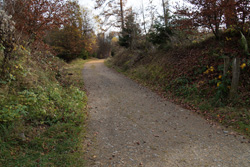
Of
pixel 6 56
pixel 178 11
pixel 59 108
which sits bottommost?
pixel 59 108

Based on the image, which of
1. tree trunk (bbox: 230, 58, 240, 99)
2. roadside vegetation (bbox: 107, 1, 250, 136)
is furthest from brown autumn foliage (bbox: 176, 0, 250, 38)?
tree trunk (bbox: 230, 58, 240, 99)

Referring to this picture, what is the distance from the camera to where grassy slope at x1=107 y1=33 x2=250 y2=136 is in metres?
6.07

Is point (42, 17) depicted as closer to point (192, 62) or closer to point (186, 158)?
point (192, 62)

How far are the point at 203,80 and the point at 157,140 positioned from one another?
16.4 feet

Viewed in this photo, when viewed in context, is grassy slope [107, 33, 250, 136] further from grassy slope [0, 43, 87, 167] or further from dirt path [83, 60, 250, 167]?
grassy slope [0, 43, 87, 167]

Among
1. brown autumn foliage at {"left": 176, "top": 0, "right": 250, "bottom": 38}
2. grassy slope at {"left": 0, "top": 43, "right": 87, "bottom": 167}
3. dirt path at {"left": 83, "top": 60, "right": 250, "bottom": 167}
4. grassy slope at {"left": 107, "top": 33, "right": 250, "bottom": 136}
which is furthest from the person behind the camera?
brown autumn foliage at {"left": 176, "top": 0, "right": 250, "bottom": 38}

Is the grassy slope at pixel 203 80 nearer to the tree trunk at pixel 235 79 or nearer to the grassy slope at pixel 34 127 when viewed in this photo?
the tree trunk at pixel 235 79

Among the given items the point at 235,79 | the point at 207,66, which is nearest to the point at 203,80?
the point at 207,66

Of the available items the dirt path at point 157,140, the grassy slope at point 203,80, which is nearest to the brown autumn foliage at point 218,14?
the grassy slope at point 203,80

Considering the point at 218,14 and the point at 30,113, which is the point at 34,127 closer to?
the point at 30,113

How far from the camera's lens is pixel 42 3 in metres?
9.05

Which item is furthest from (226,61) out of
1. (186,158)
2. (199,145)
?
(186,158)

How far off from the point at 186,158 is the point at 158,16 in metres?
12.4

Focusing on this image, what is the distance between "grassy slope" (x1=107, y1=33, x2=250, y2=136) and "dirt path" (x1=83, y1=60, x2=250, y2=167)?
2.27 ft
